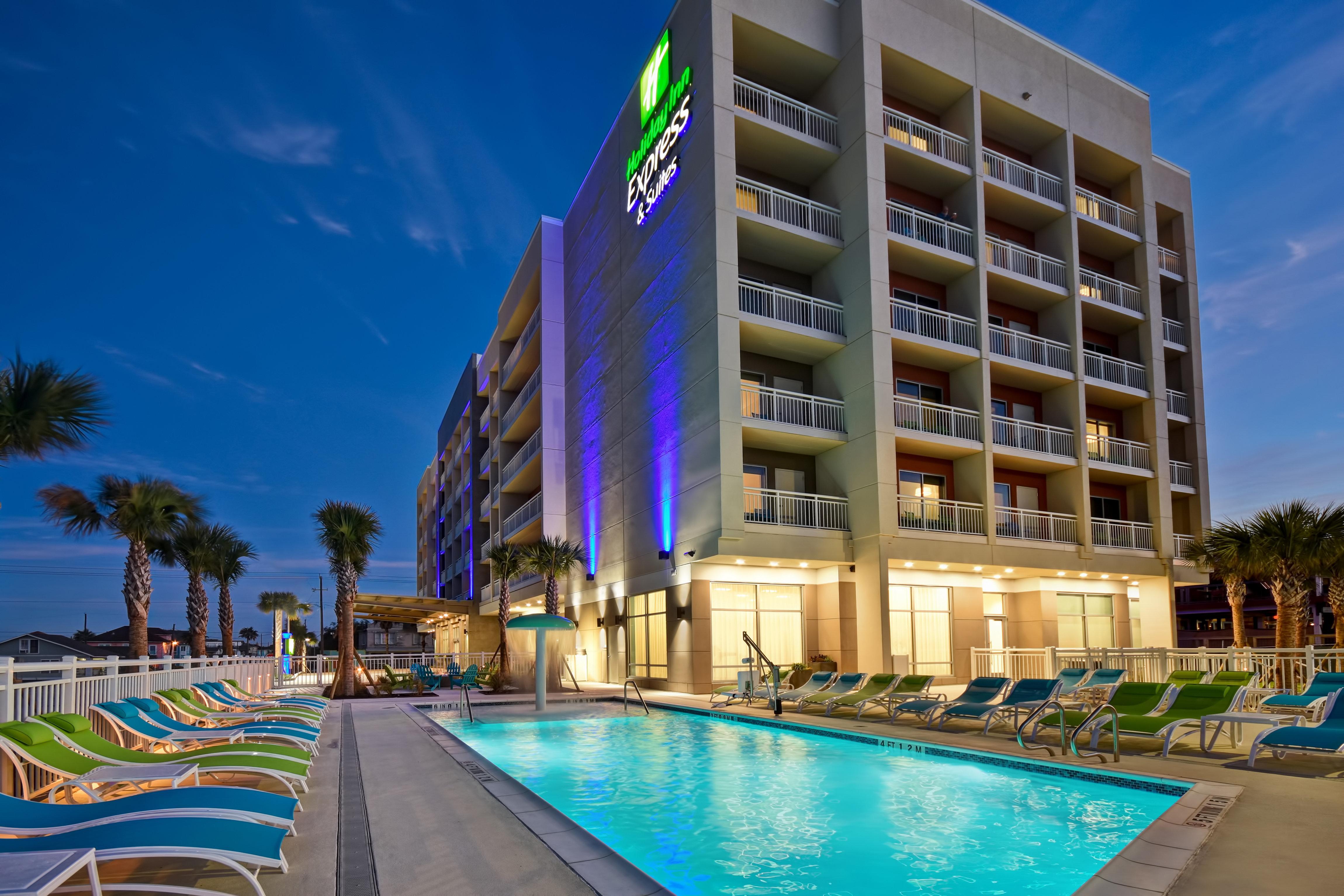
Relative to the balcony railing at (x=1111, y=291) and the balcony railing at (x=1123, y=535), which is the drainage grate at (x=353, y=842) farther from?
the balcony railing at (x=1111, y=291)

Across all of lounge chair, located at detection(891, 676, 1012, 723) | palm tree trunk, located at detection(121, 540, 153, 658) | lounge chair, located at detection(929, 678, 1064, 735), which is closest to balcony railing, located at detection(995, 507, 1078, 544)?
lounge chair, located at detection(891, 676, 1012, 723)

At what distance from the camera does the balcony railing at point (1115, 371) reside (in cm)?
2658

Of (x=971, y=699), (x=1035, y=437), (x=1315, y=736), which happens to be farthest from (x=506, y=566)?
(x=1315, y=736)

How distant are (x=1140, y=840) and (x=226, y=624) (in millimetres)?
35629

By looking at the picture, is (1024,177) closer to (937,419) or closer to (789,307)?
(937,419)

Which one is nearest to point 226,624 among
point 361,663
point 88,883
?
point 361,663

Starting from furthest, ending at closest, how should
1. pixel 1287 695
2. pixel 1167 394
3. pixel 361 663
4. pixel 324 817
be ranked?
pixel 1167 394
pixel 361 663
pixel 1287 695
pixel 324 817

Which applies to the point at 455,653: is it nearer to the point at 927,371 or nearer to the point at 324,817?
the point at 927,371

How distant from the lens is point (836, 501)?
22.4m

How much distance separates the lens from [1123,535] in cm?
2619

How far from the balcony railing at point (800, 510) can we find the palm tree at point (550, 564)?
7684 millimetres

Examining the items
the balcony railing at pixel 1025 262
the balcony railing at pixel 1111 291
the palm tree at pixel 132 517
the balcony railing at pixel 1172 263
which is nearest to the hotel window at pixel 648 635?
the palm tree at pixel 132 517

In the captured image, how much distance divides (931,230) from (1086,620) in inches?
512

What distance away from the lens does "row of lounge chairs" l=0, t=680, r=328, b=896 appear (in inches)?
156
